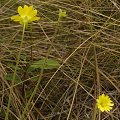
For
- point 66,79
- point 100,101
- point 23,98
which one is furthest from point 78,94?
point 100,101

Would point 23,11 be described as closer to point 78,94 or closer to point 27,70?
point 27,70

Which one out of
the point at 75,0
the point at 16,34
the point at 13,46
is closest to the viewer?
the point at 13,46

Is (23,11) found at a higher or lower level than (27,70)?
higher

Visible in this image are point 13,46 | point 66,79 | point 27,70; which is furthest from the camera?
point 13,46

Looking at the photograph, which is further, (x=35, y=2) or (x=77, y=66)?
(x=35, y=2)

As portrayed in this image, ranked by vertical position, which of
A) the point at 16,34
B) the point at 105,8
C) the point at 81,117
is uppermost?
the point at 105,8

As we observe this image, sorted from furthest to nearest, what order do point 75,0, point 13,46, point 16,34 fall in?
point 75,0 < point 16,34 < point 13,46

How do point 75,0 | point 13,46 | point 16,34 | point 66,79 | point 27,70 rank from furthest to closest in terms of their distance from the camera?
1. point 75,0
2. point 16,34
3. point 13,46
4. point 66,79
5. point 27,70

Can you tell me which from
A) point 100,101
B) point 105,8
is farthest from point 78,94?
point 105,8

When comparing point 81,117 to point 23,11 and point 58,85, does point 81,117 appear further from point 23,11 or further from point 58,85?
point 23,11
